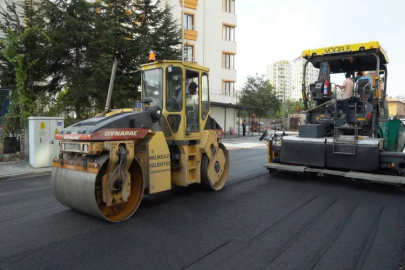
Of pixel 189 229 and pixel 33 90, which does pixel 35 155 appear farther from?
pixel 189 229

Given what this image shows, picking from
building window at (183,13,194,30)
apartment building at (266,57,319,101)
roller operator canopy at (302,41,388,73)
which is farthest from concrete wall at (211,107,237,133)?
apartment building at (266,57,319,101)

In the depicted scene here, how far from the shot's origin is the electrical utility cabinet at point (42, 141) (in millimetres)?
10484

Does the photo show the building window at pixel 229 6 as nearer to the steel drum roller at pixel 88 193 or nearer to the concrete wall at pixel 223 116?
the concrete wall at pixel 223 116

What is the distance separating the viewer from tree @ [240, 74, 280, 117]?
44.5m

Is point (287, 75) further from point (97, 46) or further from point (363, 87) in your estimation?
point (363, 87)

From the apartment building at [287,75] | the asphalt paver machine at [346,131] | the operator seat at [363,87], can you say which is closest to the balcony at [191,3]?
the asphalt paver machine at [346,131]

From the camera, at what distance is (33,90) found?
1266 cm

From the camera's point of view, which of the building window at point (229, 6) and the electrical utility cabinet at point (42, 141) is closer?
the electrical utility cabinet at point (42, 141)

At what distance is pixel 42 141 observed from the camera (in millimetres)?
10672

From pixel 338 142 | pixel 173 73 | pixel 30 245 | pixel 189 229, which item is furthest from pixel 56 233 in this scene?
pixel 338 142

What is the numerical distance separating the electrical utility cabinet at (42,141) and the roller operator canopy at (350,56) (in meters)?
8.40

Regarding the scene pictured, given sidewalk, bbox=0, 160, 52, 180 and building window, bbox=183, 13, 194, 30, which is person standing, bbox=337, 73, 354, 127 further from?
building window, bbox=183, 13, 194, 30

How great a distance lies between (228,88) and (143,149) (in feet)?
91.0

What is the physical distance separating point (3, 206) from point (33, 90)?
7.89 meters
